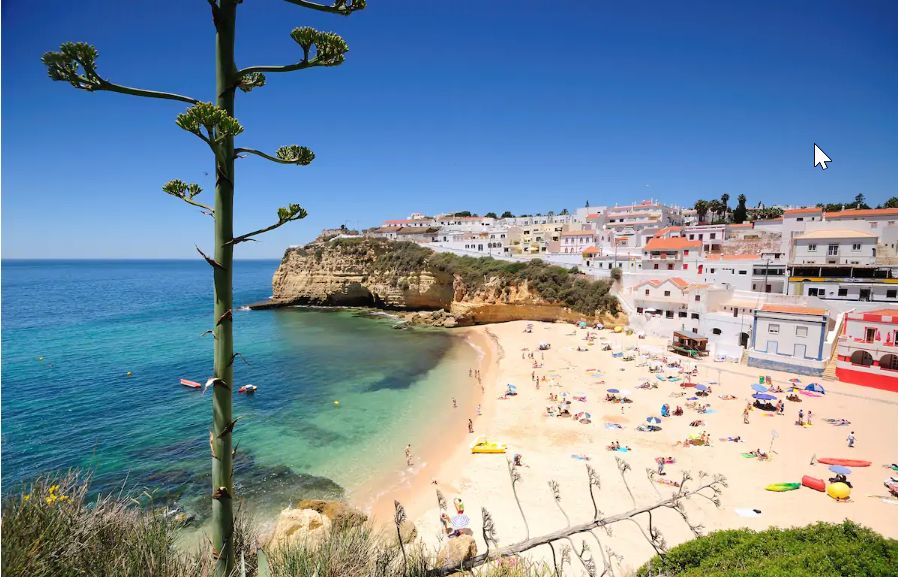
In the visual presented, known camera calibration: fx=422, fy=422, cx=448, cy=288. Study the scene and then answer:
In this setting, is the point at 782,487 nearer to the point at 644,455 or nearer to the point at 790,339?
the point at 644,455

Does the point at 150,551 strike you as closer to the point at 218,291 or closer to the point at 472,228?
the point at 218,291

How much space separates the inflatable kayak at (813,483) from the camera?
1407 centimetres

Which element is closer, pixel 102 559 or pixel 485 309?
pixel 102 559

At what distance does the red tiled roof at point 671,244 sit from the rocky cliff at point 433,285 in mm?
6155

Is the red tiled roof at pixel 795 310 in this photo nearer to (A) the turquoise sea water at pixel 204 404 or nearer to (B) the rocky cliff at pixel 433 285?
(B) the rocky cliff at pixel 433 285

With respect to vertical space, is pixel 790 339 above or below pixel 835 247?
below

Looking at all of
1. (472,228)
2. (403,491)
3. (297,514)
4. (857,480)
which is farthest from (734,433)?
(472,228)

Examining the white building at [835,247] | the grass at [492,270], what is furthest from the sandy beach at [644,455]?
the white building at [835,247]

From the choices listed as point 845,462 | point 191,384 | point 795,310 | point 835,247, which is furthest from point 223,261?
point 835,247

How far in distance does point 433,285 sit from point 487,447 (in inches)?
1363

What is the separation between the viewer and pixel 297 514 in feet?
36.8

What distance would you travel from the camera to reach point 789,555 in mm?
7926

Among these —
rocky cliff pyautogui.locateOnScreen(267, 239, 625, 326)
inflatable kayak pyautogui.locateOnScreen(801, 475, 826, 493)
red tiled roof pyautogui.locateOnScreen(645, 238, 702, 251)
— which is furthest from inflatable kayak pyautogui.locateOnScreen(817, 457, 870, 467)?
red tiled roof pyautogui.locateOnScreen(645, 238, 702, 251)

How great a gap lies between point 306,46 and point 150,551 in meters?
5.00
